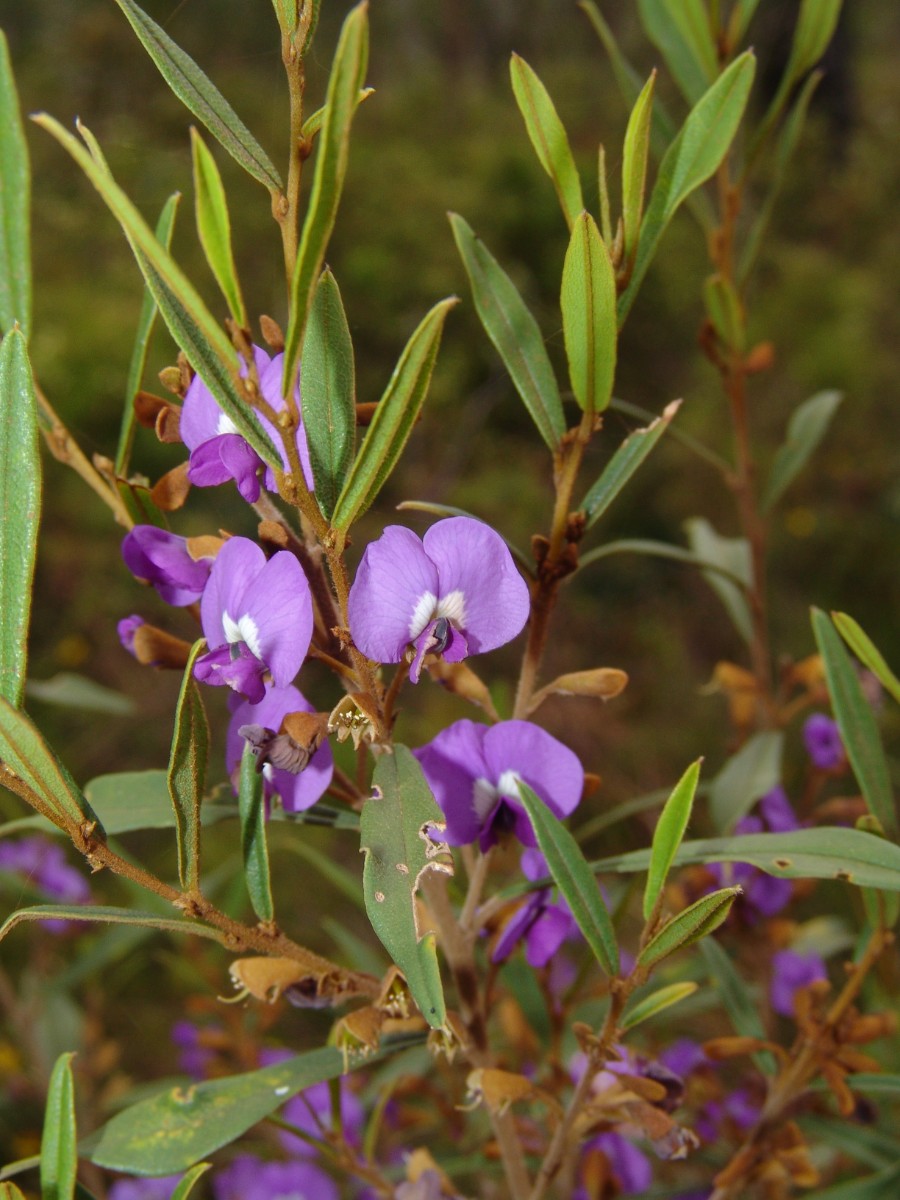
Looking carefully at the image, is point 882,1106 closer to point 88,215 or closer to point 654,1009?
point 654,1009

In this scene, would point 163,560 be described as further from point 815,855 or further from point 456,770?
point 815,855

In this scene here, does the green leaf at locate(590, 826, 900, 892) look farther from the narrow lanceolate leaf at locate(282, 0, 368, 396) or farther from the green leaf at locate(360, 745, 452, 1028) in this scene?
the narrow lanceolate leaf at locate(282, 0, 368, 396)

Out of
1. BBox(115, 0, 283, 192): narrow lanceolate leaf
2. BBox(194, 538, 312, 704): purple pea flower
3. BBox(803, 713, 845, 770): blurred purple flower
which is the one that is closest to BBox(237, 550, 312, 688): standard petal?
BBox(194, 538, 312, 704): purple pea flower

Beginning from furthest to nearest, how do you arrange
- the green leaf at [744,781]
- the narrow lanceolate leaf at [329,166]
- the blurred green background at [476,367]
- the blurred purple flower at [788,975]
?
1. the blurred green background at [476,367]
2. the blurred purple flower at [788,975]
3. the green leaf at [744,781]
4. the narrow lanceolate leaf at [329,166]

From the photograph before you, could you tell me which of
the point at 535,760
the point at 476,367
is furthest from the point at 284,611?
the point at 476,367

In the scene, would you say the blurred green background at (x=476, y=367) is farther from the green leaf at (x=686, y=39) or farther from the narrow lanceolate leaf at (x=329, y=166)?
the narrow lanceolate leaf at (x=329, y=166)

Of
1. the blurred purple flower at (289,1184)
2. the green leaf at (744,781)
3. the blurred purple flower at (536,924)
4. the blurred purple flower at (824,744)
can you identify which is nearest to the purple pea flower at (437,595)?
the blurred purple flower at (536,924)
